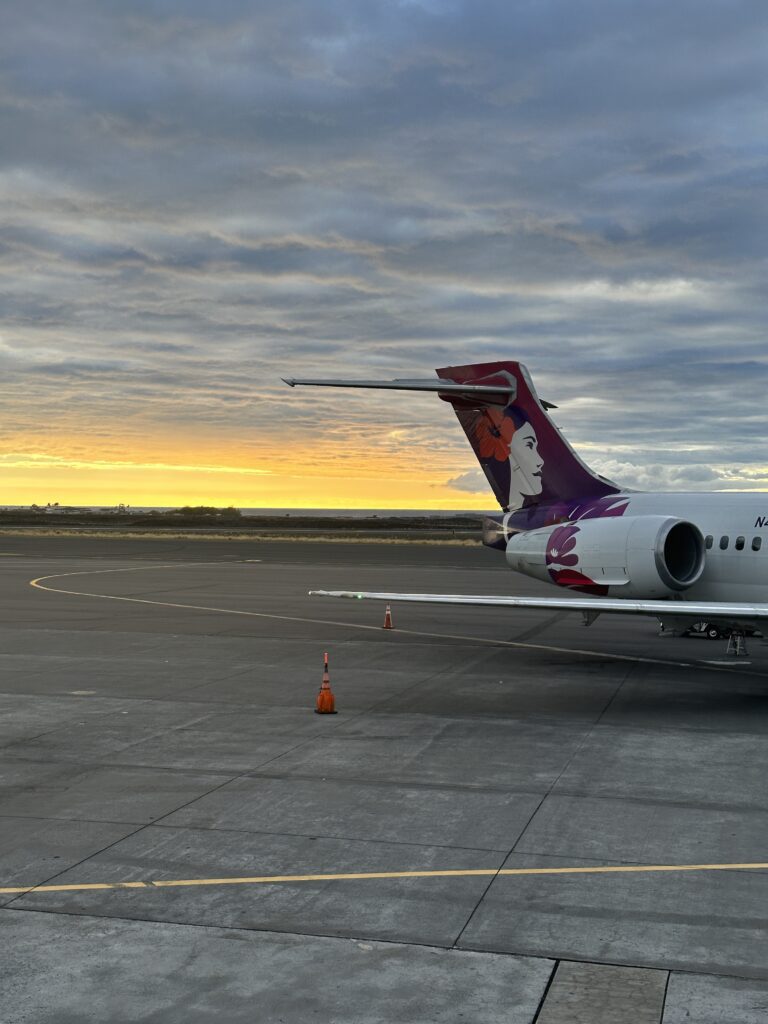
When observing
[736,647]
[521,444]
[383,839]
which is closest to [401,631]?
[521,444]

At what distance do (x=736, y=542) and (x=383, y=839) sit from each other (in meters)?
13.1

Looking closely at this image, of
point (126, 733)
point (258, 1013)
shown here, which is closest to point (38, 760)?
point (126, 733)

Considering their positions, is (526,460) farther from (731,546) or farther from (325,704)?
(325,704)

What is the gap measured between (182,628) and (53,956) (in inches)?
805

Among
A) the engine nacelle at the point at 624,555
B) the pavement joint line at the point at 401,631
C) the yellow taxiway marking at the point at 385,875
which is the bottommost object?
the yellow taxiway marking at the point at 385,875

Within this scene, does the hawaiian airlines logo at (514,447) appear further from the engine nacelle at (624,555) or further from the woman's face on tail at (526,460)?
the engine nacelle at (624,555)

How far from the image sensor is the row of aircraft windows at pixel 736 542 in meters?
20.5

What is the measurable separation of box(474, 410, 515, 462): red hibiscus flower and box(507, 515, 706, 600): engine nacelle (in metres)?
2.87

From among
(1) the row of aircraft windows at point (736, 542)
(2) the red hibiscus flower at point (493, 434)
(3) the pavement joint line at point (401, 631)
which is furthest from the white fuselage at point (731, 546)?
Answer: (2) the red hibiscus flower at point (493, 434)

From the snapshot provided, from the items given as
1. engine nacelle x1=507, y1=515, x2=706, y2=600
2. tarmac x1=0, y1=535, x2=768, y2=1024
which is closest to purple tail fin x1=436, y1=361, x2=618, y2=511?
engine nacelle x1=507, y1=515, x2=706, y2=600

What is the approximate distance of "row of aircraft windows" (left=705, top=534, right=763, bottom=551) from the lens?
2053 cm

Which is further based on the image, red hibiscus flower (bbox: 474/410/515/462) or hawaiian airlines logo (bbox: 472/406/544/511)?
red hibiscus flower (bbox: 474/410/515/462)

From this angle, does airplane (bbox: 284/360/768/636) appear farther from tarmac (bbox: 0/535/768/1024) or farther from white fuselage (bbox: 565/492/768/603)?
tarmac (bbox: 0/535/768/1024)

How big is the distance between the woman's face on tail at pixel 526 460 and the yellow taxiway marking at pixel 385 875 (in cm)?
1534
